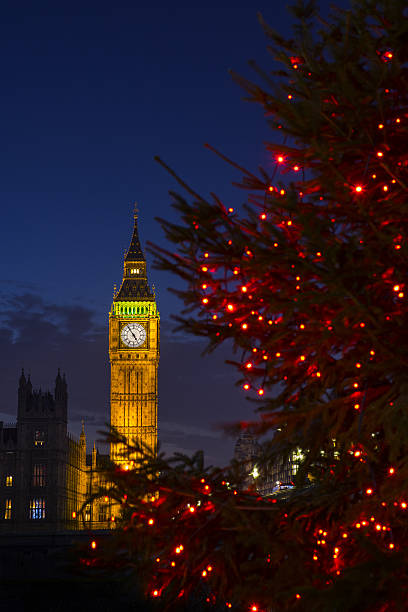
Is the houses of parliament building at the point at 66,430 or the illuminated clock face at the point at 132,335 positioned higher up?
the illuminated clock face at the point at 132,335

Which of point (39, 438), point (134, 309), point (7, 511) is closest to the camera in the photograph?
point (7, 511)

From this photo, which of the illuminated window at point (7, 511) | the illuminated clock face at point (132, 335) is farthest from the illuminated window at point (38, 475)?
the illuminated clock face at point (132, 335)

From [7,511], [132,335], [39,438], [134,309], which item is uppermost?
[134,309]

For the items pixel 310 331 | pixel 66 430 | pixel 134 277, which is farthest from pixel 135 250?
pixel 310 331

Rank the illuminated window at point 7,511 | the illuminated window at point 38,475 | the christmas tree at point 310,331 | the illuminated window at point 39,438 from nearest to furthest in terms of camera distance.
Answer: the christmas tree at point 310,331 < the illuminated window at point 7,511 < the illuminated window at point 38,475 < the illuminated window at point 39,438

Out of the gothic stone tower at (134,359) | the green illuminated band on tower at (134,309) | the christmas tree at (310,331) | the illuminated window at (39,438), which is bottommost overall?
the christmas tree at (310,331)

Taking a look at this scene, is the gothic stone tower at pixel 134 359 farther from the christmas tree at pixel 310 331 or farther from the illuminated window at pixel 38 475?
the christmas tree at pixel 310 331

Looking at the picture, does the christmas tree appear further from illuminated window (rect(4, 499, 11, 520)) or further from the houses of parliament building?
illuminated window (rect(4, 499, 11, 520))

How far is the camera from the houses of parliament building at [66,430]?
72.6m

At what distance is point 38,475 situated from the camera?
74.4 metres

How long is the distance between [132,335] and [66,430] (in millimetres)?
24954

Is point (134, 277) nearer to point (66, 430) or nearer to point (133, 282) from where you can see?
point (133, 282)

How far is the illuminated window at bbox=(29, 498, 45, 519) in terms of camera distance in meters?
72.2

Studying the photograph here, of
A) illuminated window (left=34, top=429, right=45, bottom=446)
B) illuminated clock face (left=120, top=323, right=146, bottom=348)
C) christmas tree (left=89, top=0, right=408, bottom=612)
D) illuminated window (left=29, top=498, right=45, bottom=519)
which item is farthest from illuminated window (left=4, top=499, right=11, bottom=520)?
christmas tree (left=89, top=0, right=408, bottom=612)
